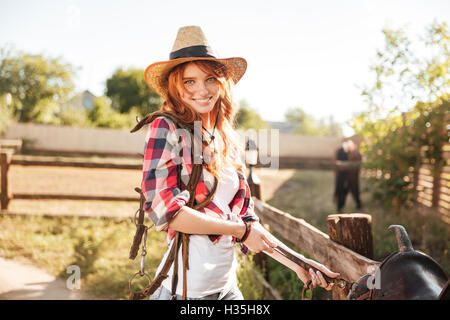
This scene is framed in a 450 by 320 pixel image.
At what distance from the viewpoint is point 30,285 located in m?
3.93

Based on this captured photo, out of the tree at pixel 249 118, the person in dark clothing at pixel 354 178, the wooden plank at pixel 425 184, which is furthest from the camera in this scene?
the tree at pixel 249 118

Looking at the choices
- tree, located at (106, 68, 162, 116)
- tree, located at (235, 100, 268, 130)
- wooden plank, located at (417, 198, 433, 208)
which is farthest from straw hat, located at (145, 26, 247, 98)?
tree, located at (235, 100, 268, 130)

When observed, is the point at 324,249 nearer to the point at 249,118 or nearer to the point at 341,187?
the point at 341,187

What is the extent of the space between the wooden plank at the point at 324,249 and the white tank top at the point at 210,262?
686 mm

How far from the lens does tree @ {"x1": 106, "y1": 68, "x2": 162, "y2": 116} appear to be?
43250mm

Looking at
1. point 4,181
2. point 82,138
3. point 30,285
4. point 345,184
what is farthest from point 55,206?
point 82,138

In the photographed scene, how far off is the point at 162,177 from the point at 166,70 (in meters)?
0.51

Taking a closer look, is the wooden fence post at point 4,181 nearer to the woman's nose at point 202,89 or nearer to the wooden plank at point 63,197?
the wooden plank at point 63,197

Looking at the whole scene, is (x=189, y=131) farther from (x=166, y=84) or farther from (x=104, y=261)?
(x=104, y=261)

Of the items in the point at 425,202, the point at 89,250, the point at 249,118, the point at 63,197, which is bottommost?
the point at 89,250

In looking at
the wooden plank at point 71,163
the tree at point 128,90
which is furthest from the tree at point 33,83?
the wooden plank at point 71,163

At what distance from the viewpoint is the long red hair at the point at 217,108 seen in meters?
1.41

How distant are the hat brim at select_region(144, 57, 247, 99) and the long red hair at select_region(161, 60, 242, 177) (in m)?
0.03
